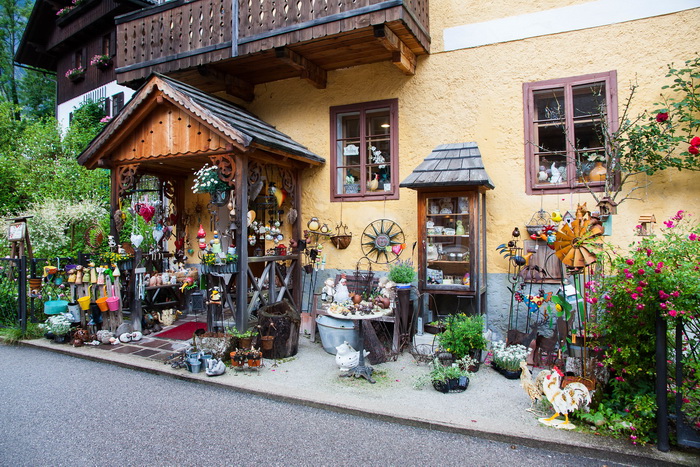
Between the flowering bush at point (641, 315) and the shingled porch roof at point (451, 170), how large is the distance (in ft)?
8.43

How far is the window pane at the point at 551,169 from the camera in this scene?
7035mm

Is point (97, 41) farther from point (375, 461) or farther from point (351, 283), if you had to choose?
point (375, 461)

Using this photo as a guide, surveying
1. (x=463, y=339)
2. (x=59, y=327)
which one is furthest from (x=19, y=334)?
(x=463, y=339)

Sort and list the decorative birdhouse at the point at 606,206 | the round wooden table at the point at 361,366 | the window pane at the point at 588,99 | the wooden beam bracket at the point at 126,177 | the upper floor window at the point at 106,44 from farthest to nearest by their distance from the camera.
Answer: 1. the upper floor window at the point at 106,44
2. the wooden beam bracket at the point at 126,177
3. the window pane at the point at 588,99
4. the decorative birdhouse at the point at 606,206
5. the round wooden table at the point at 361,366

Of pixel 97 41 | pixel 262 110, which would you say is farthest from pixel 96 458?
pixel 97 41

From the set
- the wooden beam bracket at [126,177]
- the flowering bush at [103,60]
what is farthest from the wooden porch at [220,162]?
the flowering bush at [103,60]

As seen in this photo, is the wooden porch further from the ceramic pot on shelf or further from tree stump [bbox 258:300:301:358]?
the ceramic pot on shelf

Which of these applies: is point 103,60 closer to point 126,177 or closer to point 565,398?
point 126,177

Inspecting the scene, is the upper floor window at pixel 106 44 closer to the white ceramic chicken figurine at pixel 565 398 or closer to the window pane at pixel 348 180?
the window pane at pixel 348 180

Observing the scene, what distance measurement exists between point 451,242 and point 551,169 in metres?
2.12

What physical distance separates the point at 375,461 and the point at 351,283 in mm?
4055

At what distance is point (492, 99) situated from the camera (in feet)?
24.3

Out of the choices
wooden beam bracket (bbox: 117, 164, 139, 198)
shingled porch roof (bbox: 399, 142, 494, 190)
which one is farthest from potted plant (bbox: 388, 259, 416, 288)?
wooden beam bracket (bbox: 117, 164, 139, 198)

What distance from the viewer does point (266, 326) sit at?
6.29 metres
